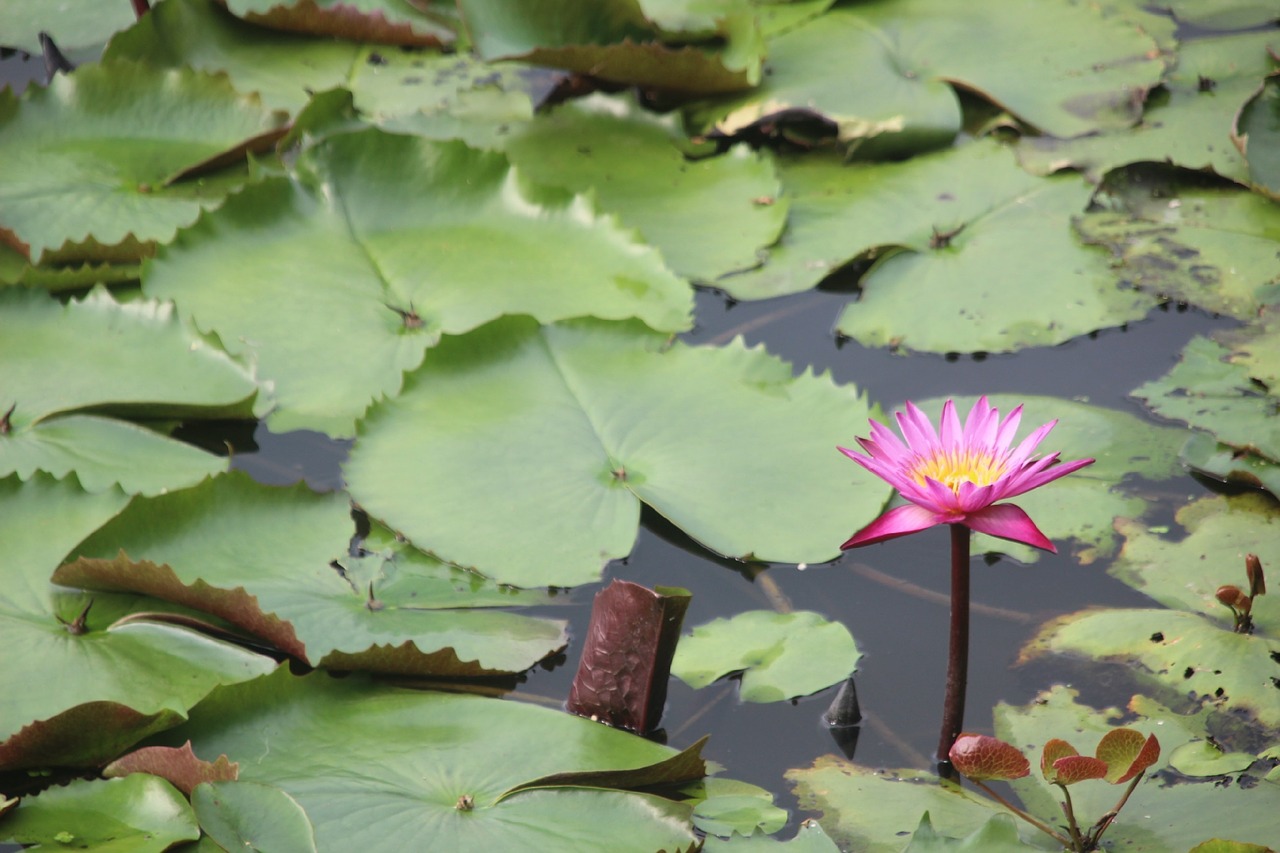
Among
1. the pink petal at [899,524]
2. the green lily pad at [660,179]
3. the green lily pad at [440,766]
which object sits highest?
the pink petal at [899,524]

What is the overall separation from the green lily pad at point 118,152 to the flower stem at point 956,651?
188 cm

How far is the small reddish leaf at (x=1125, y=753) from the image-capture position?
4.67 ft

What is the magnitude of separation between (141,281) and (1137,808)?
2115 mm

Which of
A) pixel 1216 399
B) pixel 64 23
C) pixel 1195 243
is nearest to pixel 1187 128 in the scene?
pixel 1195 243

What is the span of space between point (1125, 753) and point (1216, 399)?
113cm

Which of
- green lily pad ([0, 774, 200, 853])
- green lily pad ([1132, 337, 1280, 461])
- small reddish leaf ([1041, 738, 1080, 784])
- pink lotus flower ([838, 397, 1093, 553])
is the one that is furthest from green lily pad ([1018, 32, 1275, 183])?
green lily pad ([0, 774, 200, 853])

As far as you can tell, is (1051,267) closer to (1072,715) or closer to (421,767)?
(1072,715)

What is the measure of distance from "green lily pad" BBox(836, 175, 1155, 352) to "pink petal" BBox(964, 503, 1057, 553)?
105 centimetres

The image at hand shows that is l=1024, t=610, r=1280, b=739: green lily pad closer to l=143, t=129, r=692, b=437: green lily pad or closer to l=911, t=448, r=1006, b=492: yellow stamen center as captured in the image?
l=911, t=448, r=1006, b=492: yellow stamen center

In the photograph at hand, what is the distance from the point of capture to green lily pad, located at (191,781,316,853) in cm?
149

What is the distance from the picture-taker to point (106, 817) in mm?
1590

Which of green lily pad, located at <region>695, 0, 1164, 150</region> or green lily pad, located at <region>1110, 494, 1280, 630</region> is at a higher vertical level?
green lily pad, located at <region>695, 0, 1164, 150</region>

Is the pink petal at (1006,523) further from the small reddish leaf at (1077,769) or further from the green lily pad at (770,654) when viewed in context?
the green lily pad at (770,654)

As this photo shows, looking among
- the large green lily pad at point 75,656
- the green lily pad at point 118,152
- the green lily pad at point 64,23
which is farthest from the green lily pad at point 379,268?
the green lily pad at point 64,23
